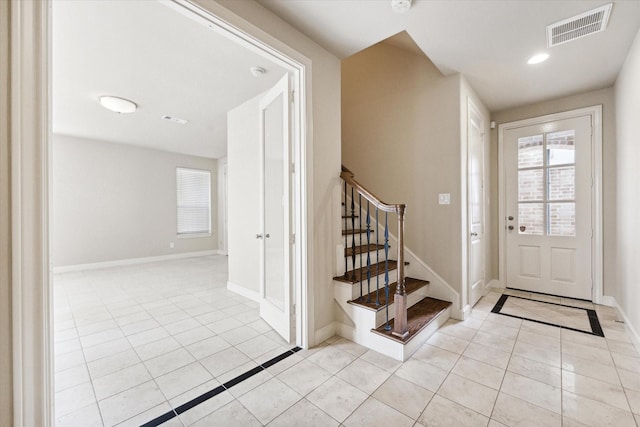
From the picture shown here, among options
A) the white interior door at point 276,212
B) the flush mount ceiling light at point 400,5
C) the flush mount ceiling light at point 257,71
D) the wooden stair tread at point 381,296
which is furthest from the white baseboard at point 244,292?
the flush mount ceiling light at point 400,5

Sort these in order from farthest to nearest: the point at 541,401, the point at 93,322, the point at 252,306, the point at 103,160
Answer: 1. the point at 103,160
2. the point at 252,306
3. the point at 93,322
4. the point at 541,401

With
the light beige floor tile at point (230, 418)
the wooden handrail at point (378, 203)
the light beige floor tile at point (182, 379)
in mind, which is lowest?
the light beige floor tile at point (182, 379)

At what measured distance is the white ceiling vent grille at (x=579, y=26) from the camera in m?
2.01

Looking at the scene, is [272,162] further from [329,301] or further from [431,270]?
[431,270]

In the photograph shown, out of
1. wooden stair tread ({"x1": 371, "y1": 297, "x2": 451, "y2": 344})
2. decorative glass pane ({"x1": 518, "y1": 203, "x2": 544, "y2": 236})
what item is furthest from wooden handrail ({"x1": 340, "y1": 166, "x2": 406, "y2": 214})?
decorative glass pane ({"x1": 518, "y1": 203, "x2": 544, "y2": 236})

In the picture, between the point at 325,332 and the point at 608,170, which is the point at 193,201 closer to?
the point at 325,332

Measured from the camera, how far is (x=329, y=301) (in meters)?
2.49

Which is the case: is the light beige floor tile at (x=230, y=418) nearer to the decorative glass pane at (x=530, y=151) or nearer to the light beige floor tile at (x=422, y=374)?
A: the light beige floor tile at (x=422, y=374)

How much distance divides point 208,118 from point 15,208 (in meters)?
3.91

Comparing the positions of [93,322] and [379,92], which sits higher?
[379,92]

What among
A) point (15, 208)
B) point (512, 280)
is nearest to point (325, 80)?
→ point (15, 208)

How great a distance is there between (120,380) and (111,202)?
17.6ft

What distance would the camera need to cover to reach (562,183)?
3539mm

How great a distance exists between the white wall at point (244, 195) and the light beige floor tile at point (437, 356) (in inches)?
87.3
